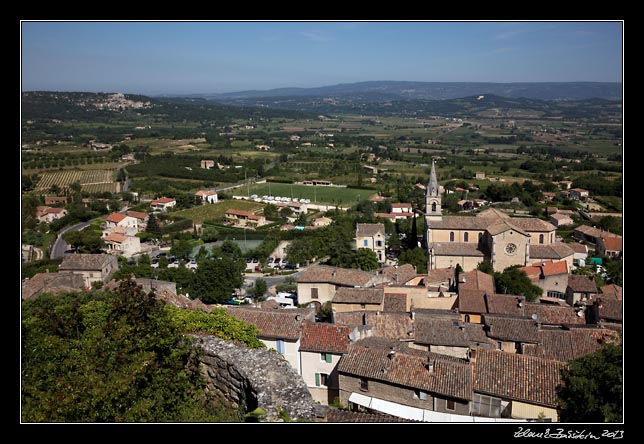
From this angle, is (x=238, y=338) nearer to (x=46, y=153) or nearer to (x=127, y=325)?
(x=127, y=325)

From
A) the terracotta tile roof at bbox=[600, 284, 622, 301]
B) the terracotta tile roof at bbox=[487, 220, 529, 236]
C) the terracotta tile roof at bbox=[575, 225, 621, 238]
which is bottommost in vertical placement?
the terracotta tile roof at bbox=[600, 284, 622, 301]

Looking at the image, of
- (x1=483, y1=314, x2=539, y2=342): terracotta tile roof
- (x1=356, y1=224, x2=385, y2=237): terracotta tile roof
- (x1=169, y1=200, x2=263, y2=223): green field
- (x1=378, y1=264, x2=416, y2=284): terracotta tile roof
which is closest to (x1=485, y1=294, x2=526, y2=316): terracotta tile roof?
(x1=483, y1=314, x2=539, y2=342): terracotta tile roof

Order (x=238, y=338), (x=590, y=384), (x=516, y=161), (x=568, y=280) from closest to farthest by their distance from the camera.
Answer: (x=238, y=338) → (x=590, y=384) → (x=568, y=280) → (x=516, y=161)

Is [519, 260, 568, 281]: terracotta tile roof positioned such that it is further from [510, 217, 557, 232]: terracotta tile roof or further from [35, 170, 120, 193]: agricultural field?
[35, 170, 120, 193]: agricultural field

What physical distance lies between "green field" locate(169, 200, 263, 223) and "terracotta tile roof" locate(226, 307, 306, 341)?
3663 centimetres

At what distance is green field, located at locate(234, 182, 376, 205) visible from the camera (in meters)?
61.0

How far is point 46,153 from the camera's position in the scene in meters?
76.4

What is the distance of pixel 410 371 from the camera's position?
434 inches

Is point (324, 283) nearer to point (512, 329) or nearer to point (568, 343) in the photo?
point (512, 329)

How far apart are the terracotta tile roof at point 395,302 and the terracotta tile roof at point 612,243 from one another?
20781mm

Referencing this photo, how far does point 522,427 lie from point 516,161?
91.8m

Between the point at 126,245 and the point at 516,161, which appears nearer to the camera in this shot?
the point at 126,245

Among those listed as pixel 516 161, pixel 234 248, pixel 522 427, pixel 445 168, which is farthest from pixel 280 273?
pixel 516 161

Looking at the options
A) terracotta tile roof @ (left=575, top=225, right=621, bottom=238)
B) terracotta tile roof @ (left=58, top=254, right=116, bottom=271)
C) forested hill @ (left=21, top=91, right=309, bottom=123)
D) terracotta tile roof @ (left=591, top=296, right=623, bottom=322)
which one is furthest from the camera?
forested hill @ (left=21, top=91, right=309, bottom=123)
